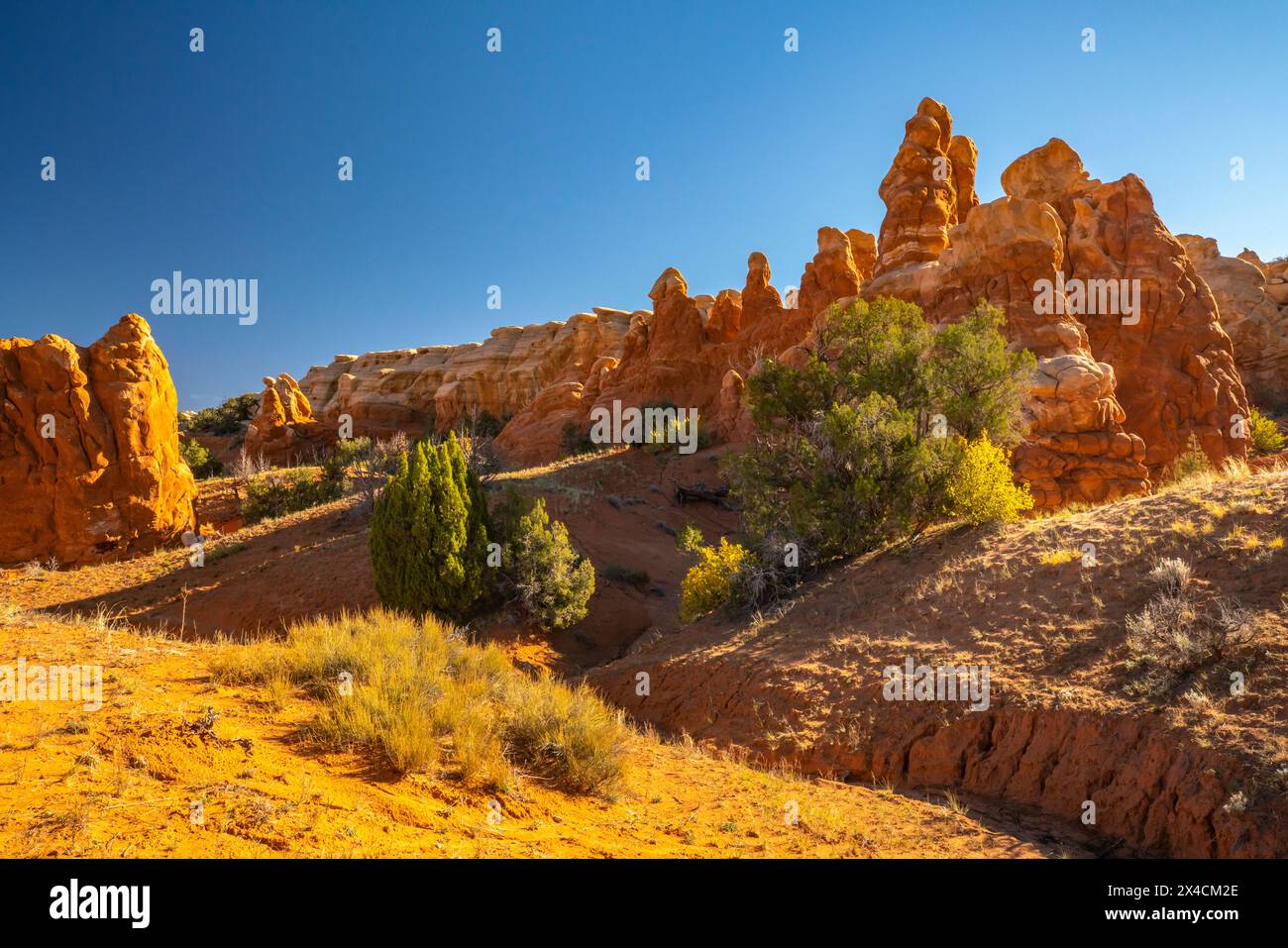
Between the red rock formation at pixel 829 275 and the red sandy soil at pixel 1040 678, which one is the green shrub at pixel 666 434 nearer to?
the red rock formation at pixel 829 275

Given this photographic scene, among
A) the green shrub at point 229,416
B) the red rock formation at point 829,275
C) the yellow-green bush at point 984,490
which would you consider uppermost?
the red rock formation at point 829,275

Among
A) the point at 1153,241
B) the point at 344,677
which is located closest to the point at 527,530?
the point at 344,677

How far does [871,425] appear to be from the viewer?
1239 centimetres

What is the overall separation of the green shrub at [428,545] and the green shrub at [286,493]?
1224cm

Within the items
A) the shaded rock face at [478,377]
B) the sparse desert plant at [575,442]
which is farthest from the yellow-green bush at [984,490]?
the shaded rock face at [478,377]

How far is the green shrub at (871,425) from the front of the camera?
40.3ft

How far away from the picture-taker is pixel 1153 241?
2372cm

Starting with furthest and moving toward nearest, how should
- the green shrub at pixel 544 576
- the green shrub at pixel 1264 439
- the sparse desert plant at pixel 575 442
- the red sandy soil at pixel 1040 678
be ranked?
the sparse desert plant at pixel 575 442 → the green shrub at pixel 1264 439 → the green shrub at pixel 544 576 → the red sandy soil at pixel 1040 678

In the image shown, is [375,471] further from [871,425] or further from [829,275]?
[829,275]

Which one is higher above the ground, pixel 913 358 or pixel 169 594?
pixel 913 358

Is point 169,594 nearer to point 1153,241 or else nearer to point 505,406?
point 1153,241

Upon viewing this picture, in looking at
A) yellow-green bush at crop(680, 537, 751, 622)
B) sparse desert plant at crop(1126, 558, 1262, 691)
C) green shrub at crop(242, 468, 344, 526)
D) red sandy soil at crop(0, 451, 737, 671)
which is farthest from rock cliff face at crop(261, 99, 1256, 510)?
green shrub at crop(242, 468, 344, 526)

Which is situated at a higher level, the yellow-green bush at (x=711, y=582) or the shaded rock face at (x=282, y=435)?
the shaded rock face at (x=282, y=435)

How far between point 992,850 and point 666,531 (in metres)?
17.6
